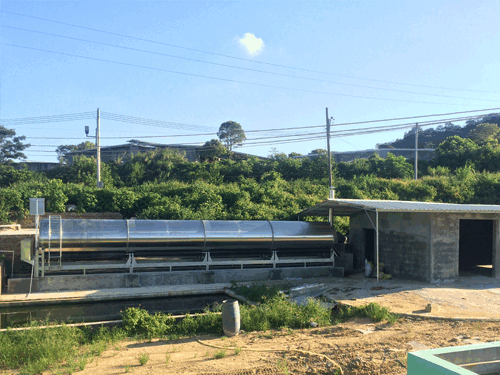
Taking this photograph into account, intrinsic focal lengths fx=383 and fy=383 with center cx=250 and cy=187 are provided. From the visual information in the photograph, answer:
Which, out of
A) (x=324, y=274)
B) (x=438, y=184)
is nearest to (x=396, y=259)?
(x=324, y=274)

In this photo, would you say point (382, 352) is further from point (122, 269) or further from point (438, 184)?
point (438, 184)

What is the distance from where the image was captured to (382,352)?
25.4 ft

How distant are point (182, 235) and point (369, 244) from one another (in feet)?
29.3

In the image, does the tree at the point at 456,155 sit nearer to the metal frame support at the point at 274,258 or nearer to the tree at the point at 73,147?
the metal frame support at the point at 274,258

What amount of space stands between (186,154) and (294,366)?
32.5 metres

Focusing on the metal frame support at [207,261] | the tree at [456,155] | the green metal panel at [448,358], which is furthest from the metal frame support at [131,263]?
the tree at [456,155]

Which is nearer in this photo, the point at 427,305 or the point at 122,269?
the point at 427,305

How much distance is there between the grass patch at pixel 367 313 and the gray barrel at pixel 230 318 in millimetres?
2854

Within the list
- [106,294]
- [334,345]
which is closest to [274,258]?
[106,294]

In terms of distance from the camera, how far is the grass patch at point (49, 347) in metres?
7.70

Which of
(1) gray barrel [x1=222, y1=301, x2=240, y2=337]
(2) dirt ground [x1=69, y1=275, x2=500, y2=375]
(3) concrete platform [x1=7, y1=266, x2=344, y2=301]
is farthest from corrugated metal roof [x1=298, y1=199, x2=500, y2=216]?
(1) gray barrel [x1=222, y1=301, x2=240, y2=337]

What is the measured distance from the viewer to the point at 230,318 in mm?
9461

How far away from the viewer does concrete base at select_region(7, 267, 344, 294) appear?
43.4 ft

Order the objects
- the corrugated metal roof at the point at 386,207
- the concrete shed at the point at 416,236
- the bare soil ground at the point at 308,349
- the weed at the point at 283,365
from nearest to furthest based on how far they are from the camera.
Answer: the weed at the point at 283,365
the bare soil ground at the point at 308,349
the corrugated metal roof at the point at 386,207
the concrete shed at the point at 416,236
